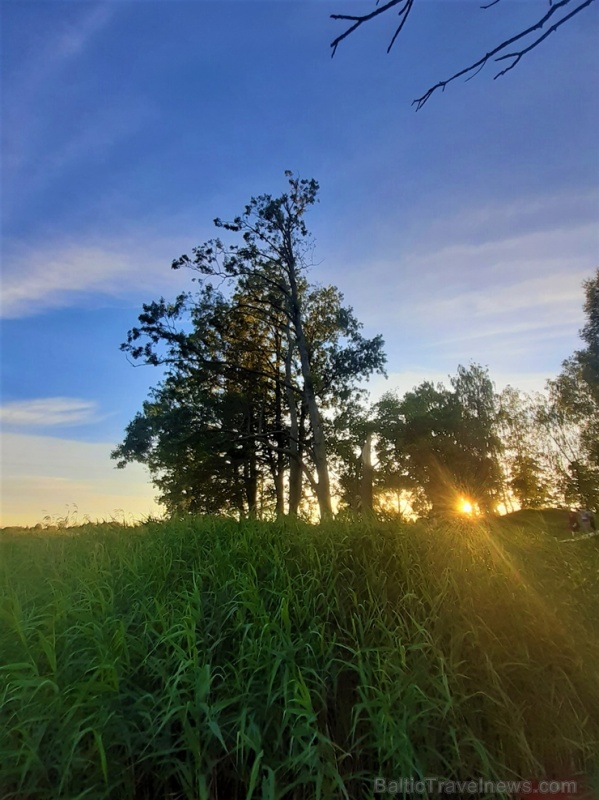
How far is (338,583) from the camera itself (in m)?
5.09

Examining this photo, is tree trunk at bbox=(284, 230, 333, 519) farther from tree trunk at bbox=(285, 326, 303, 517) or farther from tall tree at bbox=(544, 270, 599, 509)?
tall tree at bbox=(544, 270, 599, 509)

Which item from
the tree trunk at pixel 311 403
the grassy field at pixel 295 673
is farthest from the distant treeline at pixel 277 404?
the grassy field at pixel 295 673

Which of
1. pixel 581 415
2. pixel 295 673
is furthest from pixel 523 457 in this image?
pixel 295 673

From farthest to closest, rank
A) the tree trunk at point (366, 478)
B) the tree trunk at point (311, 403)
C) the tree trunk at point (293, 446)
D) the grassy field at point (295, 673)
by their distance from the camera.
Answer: the tree trunk at point (293, 446), the tree trunk at point (311, 403), the tree trunk at point (366, 478), the grassy field at point (295, 673)

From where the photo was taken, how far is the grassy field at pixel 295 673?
3.10 m

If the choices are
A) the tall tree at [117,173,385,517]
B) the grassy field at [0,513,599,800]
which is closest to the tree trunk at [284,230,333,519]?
the tall tree at [117,173,385,517]

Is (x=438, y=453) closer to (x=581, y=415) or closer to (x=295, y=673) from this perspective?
(x=581, y=415)

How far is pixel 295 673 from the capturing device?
11.8 ft

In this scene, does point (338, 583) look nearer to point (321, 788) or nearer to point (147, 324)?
point (321, 788)

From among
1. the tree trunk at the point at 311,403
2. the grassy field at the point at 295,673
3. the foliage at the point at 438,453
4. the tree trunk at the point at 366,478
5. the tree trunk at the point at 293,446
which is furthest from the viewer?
the foliage at the point at 438,453

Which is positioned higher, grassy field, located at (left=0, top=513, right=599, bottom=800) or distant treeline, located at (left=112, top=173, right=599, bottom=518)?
distant treeline, located at (left=112, top=173, right=599, bottom=518)

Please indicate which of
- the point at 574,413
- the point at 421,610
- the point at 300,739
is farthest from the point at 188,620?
the point at 574,413

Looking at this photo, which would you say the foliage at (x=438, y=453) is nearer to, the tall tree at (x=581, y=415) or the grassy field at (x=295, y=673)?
the tall tree at (x=581, y=415)

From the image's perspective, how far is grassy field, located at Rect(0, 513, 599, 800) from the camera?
3096mm
